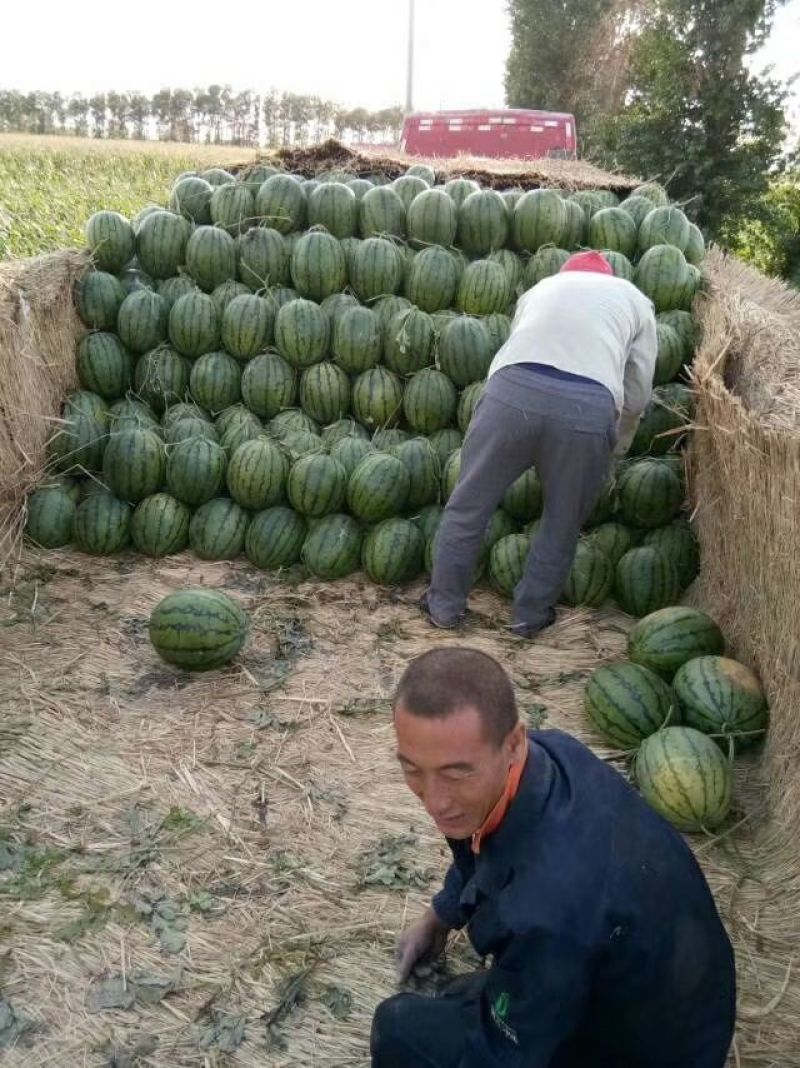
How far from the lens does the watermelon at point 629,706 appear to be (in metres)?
3.71

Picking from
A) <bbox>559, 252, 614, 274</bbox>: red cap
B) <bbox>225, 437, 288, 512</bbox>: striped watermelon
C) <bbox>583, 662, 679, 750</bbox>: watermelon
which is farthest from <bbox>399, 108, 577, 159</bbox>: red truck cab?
<bbox>583, 662, 679, 750</bbox>: watermelon

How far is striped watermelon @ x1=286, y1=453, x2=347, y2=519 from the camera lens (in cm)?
511

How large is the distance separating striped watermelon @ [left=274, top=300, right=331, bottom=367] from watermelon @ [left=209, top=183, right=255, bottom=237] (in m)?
0.81

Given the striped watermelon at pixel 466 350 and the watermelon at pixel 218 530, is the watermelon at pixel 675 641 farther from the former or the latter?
the watermelon at pixel 218 530

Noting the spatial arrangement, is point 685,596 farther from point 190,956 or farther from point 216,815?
point 190,956

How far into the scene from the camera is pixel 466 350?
5.43 m

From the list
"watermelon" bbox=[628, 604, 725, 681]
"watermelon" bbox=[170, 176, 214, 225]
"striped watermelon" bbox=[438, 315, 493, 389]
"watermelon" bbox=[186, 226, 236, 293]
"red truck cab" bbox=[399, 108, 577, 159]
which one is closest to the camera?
"watermelon" bbox=[628, 604, 725, 681]

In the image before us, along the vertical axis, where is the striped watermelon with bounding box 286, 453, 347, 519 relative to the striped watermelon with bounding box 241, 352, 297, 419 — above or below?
below

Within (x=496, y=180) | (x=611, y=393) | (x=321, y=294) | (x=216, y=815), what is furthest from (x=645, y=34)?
(x=216, y=815)

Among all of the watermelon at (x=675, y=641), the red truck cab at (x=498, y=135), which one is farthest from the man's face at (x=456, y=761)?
the red truck cab at (x=498, y=135)

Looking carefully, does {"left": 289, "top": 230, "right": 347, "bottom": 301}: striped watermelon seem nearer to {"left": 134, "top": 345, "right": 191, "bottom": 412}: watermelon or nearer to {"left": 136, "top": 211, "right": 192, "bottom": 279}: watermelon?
{"left": 136, "top": 211, "right": 192, "bottom": 279}: watermelon

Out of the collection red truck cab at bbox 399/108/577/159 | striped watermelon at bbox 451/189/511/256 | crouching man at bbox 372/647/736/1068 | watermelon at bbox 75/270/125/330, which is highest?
red truck cab at bbox 399/108/577/159

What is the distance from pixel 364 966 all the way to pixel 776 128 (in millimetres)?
17251

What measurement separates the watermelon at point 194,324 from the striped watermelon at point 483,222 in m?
1.63
